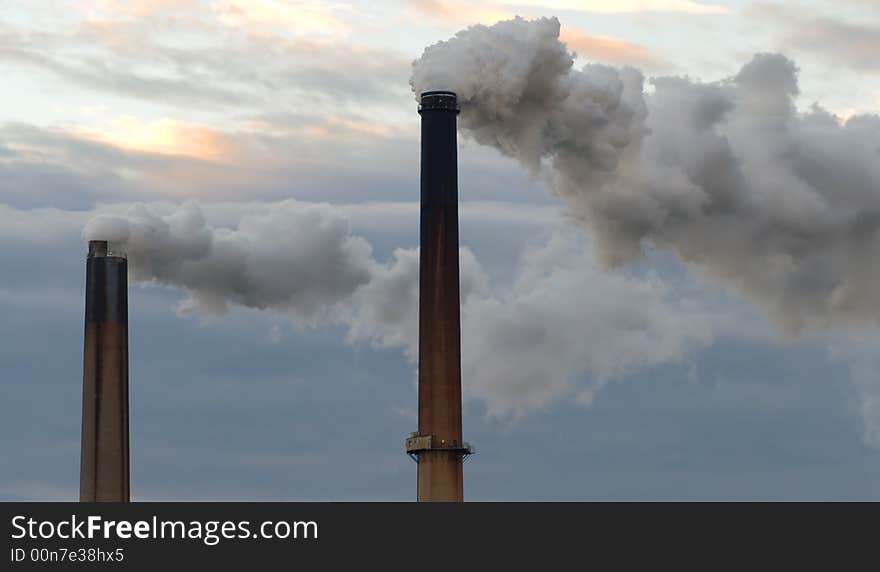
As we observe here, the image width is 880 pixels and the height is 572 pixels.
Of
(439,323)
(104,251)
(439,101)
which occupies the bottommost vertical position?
(439,323)

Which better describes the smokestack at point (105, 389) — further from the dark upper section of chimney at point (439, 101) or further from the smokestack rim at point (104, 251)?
the dark upper section of chimney at point (439, 101)

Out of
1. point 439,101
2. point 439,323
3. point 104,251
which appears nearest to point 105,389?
point 104,251

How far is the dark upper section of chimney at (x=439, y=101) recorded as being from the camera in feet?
263

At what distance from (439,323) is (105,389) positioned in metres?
16.1

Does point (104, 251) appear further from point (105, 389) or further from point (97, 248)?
point (105, 389)

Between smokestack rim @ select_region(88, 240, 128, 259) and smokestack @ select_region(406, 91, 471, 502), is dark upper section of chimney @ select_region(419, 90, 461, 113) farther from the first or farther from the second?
smokestack rim @ select_region(88, 240, 128, 259)

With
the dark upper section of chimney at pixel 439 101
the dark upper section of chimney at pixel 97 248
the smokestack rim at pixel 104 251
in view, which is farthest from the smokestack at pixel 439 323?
the dark upper section of chimney at pixel 97 248

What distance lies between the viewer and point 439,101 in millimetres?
80375

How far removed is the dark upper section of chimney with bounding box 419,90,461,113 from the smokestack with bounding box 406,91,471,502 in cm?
4

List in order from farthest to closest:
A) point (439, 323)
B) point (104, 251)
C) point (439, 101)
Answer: point (104, 251) < point (439, 101) < point (439, 323)

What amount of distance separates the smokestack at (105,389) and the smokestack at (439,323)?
14017 millimetres
